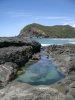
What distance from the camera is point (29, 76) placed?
24500 mm

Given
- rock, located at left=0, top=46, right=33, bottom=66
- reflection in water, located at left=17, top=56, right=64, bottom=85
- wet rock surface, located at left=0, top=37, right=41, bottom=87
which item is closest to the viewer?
reflection in water, located at left=17, top=56, right=64, bottom=85

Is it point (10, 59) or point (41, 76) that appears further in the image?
point (10, 59)

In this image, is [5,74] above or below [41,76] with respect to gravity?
above

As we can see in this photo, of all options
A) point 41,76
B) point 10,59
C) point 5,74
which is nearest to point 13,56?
point 10,59

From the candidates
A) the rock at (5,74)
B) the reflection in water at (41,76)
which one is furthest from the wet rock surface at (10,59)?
the reflection in water at (41,76)

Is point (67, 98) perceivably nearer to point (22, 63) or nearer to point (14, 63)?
point (14, 63)

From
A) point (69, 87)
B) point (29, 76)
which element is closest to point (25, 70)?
point (29, 76)

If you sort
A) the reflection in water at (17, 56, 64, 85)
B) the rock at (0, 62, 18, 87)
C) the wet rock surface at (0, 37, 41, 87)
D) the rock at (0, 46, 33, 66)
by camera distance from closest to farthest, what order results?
the rock at (0, 62, 18, 87)
the reflection in water at (17, 56, 64, 85)
the wet rock surface at (0, 37, 41, 87)
the rock at (0, 46, 33, 66)

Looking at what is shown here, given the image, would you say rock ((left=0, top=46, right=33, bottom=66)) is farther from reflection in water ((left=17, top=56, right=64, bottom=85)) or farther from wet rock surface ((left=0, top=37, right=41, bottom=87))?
reflection in water ((left=17, top=56, right=64, bottom=85))

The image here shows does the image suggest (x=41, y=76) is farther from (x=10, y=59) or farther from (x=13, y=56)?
(x=13, y=56)

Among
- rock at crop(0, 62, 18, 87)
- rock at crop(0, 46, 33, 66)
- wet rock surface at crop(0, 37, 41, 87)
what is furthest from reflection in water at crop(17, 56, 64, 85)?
rock at crop(0, 46, 33, 66)

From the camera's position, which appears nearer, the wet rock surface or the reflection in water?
the reflection in water

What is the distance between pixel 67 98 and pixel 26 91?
2.22 metres

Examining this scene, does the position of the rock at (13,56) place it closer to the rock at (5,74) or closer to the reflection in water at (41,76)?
the reflection in water at (41,76)
